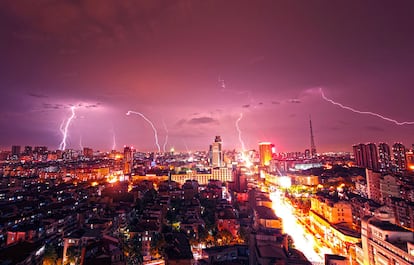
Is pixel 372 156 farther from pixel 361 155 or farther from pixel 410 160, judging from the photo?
pixel 410 160

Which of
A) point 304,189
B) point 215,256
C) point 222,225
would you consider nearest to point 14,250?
point 215,256

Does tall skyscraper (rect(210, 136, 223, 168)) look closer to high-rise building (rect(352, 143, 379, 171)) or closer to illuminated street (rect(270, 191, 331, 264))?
illuminated street (rect(270, 191, 331, 264))

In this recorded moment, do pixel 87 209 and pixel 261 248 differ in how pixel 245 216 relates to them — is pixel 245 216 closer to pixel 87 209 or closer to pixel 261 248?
pixel 261 248

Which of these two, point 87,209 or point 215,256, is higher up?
point 87,209

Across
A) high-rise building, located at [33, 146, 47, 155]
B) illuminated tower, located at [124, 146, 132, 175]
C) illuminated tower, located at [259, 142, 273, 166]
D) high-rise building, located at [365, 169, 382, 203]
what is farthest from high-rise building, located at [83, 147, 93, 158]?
high-rise building, located at [365, 169, 382, 203]

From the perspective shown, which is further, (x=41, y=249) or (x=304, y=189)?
(x=304, y=189)

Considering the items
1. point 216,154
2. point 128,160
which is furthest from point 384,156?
point 128,160

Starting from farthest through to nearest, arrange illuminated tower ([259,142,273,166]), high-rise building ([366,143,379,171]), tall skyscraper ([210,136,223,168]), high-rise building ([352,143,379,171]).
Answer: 1. illuminated tower ([259,142,273,166])
2. tall skyscraper ([210,136,223,168])
3. high-rise building ([352,143,379,171])
4. high-rise building ([366,143,379,171])
